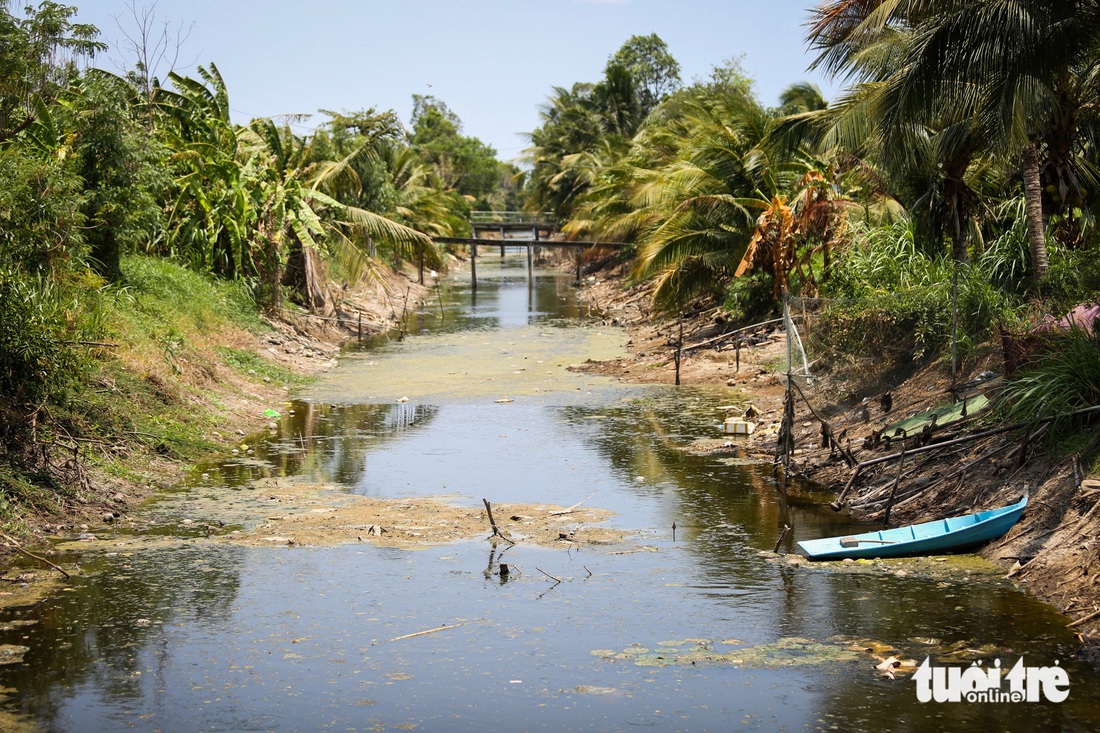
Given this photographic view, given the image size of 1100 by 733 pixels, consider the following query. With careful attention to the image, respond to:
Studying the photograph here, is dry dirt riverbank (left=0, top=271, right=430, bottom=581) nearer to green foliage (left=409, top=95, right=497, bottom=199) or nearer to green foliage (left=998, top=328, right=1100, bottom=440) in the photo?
green foliage (left=998, top=328, right=1100, bottom=440)

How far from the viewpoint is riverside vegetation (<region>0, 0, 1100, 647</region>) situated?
10258mm

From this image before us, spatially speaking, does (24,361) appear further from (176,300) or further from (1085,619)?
(1085,619)

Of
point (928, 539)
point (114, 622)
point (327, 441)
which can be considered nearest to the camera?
point (114, 622)

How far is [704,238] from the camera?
23328 millimetres

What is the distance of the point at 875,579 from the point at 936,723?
2.53m

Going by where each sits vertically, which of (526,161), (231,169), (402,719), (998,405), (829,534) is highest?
(526,161)

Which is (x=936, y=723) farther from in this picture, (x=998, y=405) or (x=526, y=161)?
(x=526, y=161)

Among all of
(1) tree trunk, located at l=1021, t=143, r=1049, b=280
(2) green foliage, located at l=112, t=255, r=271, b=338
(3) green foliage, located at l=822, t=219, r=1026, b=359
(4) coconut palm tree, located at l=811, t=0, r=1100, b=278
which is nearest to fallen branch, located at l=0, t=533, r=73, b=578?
→ (2) green foliage, located at l=112, t=255, r=271, b=338

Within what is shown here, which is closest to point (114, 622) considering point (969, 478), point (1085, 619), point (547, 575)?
point (547, 575)

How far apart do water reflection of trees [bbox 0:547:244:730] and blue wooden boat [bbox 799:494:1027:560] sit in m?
4.80

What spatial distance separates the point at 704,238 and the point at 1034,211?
11.1 metres

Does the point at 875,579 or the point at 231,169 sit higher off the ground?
the point at 231,169

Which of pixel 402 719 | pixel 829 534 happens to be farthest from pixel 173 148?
pixel 402 719

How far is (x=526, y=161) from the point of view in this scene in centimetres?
5931
